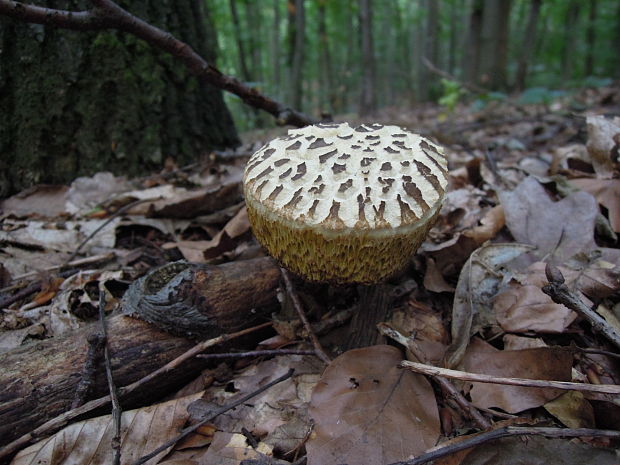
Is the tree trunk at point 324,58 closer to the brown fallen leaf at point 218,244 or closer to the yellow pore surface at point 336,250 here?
the brown fallen leaf at point 218,244

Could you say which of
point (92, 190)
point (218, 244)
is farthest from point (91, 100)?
point (218, 244)

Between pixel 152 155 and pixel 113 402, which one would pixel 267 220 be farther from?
pixel 152 155

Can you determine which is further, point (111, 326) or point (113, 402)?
point (111, 326)

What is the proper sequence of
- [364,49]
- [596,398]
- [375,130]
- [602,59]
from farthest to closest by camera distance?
[602,59] < [364,49] < [375,130] < [596,398]

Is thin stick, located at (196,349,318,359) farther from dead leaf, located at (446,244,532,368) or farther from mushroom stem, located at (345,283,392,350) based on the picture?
dead leaf, located at (446,244,532,368)

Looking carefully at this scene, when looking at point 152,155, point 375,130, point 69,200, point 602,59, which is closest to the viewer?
point 375,130

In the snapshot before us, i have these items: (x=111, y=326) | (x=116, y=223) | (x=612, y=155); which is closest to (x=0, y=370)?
(x=111, y=326)
